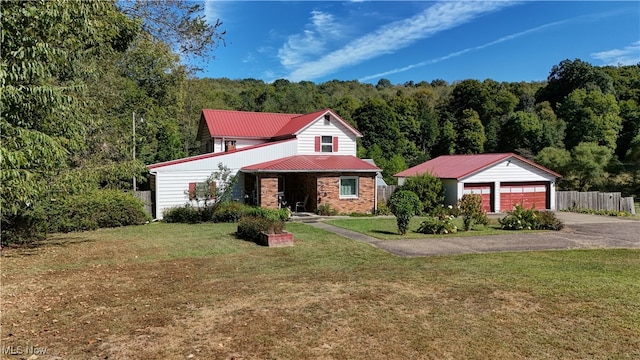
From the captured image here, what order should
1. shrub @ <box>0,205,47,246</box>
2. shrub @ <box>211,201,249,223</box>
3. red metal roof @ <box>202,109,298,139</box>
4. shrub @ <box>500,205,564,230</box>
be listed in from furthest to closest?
1. red metal roof @ <box>202,109,298,139</box>
2. shrub @ <box>211,201,249,223</box>
3. shrub @ <box>500,205,564,230</box>
4. shrub @ <box>0,205,47,246</box>

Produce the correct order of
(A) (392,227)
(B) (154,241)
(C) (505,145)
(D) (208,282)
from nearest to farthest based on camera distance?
(D) (208,282), (B) (154,241), (A) (392,227), (C) (505,145)

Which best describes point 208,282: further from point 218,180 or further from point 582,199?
point 582,199

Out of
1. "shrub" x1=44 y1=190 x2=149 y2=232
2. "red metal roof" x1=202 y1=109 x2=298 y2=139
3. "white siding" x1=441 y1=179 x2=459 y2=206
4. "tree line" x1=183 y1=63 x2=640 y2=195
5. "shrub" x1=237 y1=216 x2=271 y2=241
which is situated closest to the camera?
"shrub" x1=237 y1=216 x2=271 y2=241

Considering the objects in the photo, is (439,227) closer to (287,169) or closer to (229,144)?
(287,169)

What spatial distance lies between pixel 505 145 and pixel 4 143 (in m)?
57.1

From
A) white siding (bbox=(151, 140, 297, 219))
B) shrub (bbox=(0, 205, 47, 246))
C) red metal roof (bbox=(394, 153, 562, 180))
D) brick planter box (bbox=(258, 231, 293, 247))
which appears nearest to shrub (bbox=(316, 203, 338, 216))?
white siding (bbox=(151, 140, 297, 219))

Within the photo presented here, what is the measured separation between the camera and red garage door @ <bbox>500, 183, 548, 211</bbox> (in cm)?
2752

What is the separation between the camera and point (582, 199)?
28609 millimetres

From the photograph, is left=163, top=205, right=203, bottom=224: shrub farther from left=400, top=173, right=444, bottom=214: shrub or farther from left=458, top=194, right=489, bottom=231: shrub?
left=458, top=194, right=489, bottom=231: shrub

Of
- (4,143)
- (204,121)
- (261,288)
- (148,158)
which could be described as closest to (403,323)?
(261,288)

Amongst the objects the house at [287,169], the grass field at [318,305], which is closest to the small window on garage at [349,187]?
the house at [287,169]

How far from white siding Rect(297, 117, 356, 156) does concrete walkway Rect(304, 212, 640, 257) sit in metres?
9.29

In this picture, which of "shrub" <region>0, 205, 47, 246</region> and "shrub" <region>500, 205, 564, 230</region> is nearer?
"shrub" <region>0, 205, 47, 246</region>

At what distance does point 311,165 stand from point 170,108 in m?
20.1
